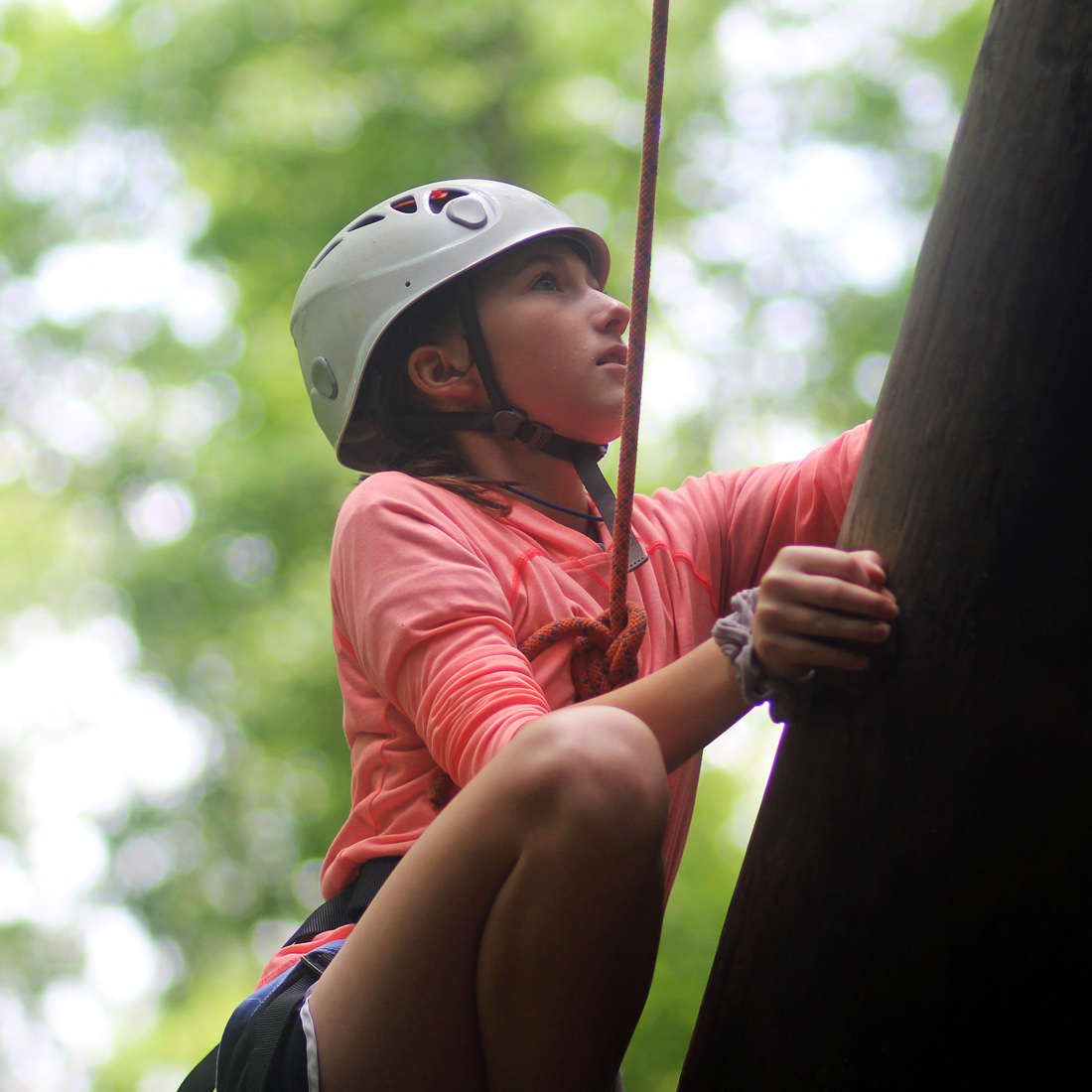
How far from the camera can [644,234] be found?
1.41 m

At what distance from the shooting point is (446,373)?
195 centimetres

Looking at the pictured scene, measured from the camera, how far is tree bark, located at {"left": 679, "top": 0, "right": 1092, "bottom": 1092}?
0.96m

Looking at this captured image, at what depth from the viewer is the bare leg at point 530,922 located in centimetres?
103

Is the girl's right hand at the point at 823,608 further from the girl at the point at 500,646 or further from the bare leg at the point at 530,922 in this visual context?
the bare leg at the point at 530,922

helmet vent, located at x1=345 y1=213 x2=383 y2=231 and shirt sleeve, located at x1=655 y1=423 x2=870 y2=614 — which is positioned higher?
helmet vent, located at x1=345 y1=213 x2=383 y2=231

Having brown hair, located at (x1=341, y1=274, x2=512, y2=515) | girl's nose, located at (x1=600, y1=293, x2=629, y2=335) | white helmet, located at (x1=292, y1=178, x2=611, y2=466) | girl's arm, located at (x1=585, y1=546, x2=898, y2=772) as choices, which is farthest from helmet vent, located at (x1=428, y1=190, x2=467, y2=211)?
girl's arm, located at (x1=585, y1=546, x2=898, y2=772)

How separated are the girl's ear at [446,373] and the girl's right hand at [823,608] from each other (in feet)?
3.23

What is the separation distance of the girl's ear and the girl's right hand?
985 millimetres

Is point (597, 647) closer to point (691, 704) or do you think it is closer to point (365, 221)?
point (691, 704)

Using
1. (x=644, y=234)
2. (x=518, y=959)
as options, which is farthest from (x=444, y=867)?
(x=644, y=234)

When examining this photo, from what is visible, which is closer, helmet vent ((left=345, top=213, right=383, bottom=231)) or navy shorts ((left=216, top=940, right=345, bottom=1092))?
navy shorts ((left=216, top=940, right=345, bottom=1092))

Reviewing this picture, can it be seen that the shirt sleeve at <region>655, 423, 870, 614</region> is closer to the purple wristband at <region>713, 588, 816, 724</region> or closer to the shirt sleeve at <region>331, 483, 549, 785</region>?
the shirt sleeve at <region>331, 483, 549, 785</region>

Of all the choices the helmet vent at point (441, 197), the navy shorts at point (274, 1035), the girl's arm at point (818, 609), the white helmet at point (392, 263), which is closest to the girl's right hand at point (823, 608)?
the girl's arm at point (818, 609)

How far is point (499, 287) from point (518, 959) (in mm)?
1193
